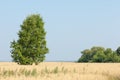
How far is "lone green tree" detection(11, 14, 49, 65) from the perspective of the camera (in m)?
42.6

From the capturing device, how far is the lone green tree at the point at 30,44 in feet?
140

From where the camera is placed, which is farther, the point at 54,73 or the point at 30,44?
the point at 30,44

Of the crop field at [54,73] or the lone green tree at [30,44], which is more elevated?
the lone green tree at [30,44]

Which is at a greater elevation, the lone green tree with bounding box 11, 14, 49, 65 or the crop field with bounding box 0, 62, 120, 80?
the lone green tree with bounding box 11, 14, 49, 65

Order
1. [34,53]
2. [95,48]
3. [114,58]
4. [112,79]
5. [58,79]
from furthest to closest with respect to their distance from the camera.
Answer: [95,48], [114,58], [34,53], [112,79], [58,79]

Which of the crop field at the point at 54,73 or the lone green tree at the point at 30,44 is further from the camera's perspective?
the lone green tree at the point at 30,44

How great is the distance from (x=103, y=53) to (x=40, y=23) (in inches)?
1456

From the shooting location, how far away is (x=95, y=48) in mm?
94562

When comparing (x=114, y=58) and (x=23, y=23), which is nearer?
(x=23, y=23)

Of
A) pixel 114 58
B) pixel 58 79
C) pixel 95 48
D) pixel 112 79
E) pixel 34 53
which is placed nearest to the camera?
pixel 58 79

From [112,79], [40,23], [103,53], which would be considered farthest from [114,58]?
[112,79]

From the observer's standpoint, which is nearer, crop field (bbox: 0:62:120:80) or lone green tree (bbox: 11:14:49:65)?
crop field (bbox: 0:62:120:80)

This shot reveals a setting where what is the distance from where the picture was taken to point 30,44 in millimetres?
43000

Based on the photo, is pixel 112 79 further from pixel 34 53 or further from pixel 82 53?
pixel 82 53
